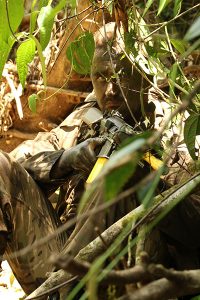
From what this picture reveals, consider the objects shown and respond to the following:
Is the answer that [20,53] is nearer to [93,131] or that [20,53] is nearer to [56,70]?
[93,131]

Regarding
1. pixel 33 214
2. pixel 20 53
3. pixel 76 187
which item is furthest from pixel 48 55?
pixel 20 53

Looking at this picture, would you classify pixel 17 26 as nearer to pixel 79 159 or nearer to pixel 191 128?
pixel 191 128

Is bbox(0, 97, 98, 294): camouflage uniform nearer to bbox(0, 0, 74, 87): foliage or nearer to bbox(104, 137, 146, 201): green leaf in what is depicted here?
bbox(0, 0, 74, 87): foliage

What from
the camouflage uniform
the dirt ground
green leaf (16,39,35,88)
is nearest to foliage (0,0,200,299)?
green leaf (16,39,35,88)

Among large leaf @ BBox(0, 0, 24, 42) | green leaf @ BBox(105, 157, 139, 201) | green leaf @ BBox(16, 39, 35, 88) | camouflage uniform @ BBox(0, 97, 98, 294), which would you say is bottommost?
camouflage uniform @ BBox(0, 97, 98, 294)

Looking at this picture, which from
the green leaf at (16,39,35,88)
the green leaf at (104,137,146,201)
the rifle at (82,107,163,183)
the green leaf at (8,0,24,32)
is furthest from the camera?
the rifle at (82,107,163,183)

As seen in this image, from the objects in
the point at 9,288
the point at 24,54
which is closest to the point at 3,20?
the point at 24,54

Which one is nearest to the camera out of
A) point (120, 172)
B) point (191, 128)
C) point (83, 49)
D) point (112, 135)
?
point (120, 172)

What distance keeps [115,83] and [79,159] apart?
0.25m

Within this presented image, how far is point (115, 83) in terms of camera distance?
70.6 inches

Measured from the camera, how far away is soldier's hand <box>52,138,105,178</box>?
5.59 feet

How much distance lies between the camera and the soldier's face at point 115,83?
1773 mm

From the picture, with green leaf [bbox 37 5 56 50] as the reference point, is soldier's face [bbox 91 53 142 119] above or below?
below

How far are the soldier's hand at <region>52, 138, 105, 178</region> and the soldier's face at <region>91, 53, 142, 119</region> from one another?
0.54 feet
